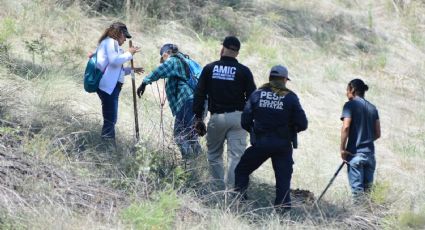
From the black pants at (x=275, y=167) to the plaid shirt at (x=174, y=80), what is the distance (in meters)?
1.14

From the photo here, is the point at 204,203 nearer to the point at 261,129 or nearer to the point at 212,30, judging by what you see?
the point at 261,129

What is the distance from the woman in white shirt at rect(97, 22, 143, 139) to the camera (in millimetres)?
8914

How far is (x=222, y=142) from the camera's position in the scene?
8797 mm

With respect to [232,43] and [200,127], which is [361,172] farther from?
[232,43]

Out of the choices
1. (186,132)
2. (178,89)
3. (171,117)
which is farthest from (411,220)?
(171,117)

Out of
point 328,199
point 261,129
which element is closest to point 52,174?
point 261,129

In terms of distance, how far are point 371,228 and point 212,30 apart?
270 inches

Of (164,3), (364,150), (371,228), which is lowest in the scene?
(371,228)

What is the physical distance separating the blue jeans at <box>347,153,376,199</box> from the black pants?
956 millimetres

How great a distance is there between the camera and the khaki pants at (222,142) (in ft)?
28.1

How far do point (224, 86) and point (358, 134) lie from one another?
1606mm

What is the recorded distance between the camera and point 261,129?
324 inches

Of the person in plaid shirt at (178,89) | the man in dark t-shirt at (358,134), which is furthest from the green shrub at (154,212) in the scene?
the man in dark t-shirt at (358,134)

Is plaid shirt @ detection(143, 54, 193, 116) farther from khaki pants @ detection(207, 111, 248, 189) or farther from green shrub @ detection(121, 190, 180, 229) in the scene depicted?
green shrub @ detection(121, 190, 180, 229)
